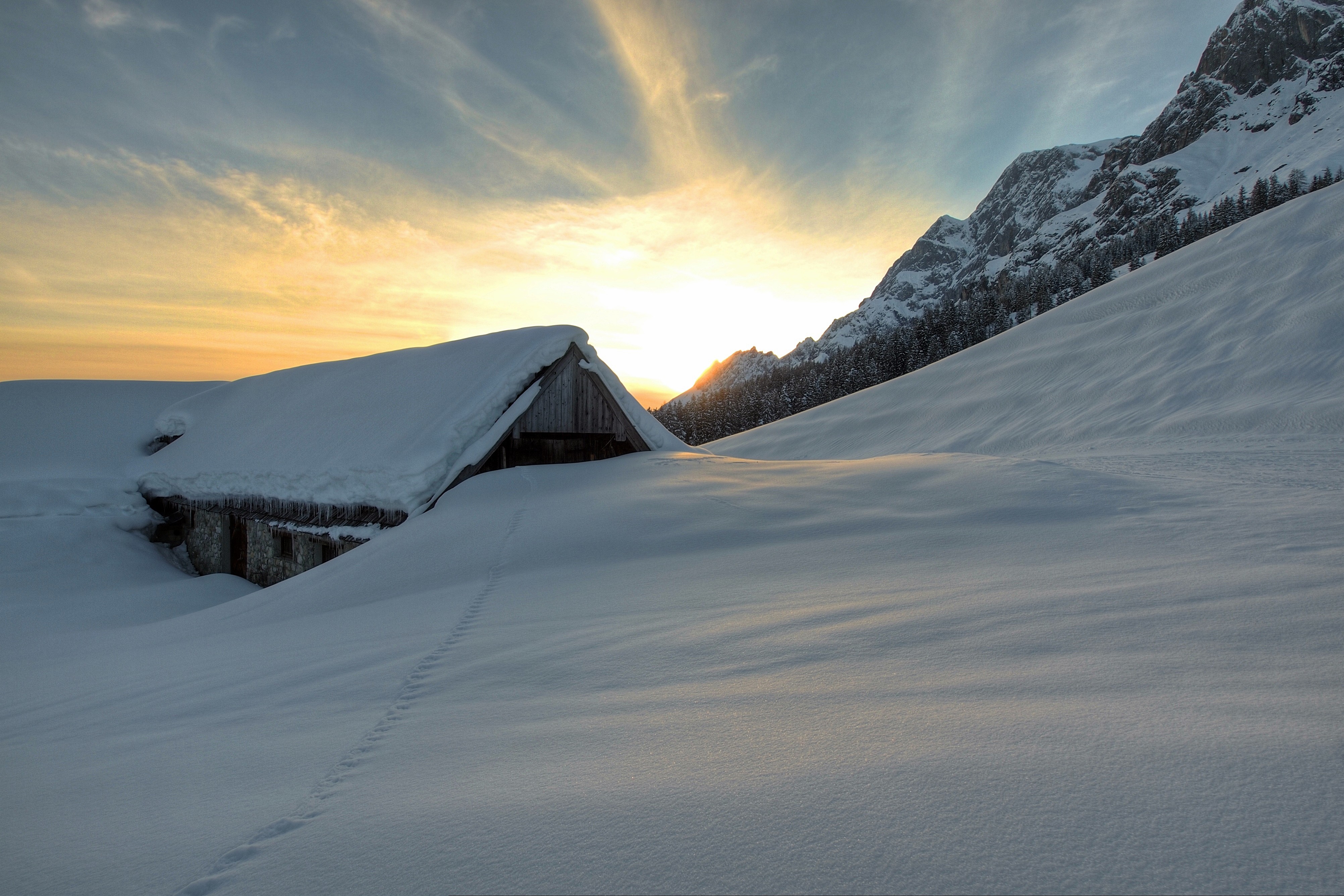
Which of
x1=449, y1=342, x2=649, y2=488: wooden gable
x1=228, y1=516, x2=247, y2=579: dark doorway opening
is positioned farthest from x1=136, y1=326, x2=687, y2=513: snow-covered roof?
x1=228, y1=516, x2=247, y2=579: dark doorway opening

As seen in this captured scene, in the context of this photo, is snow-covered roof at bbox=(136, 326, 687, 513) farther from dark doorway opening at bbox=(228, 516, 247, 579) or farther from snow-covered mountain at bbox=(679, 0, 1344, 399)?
snow-covered mountain at bbox=(679, 0, 1344, 399)

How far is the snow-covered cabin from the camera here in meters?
10.8

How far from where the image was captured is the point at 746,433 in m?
35.3

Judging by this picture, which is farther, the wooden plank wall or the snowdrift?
the snowdrift

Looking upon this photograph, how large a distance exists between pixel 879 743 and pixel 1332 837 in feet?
3.40

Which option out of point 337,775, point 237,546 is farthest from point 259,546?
point 337,775

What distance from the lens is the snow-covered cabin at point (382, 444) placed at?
35.5 feet

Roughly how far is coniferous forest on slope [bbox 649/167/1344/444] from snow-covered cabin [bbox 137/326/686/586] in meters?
45.3

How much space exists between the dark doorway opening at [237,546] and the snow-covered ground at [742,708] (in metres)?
6.27

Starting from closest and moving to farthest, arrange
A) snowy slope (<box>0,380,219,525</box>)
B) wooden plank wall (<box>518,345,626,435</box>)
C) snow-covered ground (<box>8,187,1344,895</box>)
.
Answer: snow-covered ground (<box>8,187,1344,895</box>)
wooden plank wall (<box>518,345,626,435</box>)
snowy slope (<box>0,380,219,525</box>)

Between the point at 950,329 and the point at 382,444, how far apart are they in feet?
206

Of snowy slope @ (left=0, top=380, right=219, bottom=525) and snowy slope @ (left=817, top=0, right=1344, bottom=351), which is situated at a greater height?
snowy slope @ (left=817, top=0, right=1344, bottom=351)

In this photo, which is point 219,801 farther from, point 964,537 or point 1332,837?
point 964,537

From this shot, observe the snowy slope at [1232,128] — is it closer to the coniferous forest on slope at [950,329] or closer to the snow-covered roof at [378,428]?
the coniferous forest on slope at [950,329]
